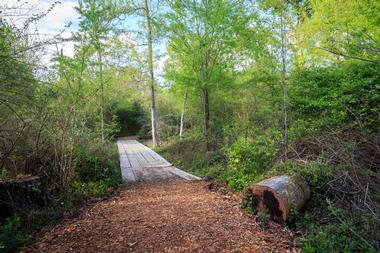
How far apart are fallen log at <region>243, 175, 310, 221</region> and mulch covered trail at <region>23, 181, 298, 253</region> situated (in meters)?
0.23

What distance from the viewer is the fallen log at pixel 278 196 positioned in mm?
3582

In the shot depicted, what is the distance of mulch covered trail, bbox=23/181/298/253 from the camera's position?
2777mm

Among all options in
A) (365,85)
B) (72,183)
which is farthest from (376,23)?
(72,183)

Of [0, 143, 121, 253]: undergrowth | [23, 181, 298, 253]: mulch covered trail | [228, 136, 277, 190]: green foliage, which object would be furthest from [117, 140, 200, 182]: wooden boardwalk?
[23, 181, 298, 253]: mulch covered trail

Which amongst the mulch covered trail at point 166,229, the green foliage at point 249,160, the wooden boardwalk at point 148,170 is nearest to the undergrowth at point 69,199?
the mulch covered trail at point 166,229

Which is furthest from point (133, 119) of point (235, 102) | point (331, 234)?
point (331, 234)

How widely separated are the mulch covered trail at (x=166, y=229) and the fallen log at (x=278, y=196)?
0.23 m

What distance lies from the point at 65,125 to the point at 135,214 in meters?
1.95

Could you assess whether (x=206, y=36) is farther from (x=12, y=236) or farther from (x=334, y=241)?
(x=12, y=236)

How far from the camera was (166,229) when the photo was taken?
3182 millimetres

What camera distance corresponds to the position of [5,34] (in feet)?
9.75

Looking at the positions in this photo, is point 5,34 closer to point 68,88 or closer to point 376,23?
point 68,88

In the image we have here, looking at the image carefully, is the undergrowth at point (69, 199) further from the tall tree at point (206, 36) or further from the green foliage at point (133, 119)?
the green foliage at point (133, 119)

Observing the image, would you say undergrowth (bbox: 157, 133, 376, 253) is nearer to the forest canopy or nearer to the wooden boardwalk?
the forest canopy
